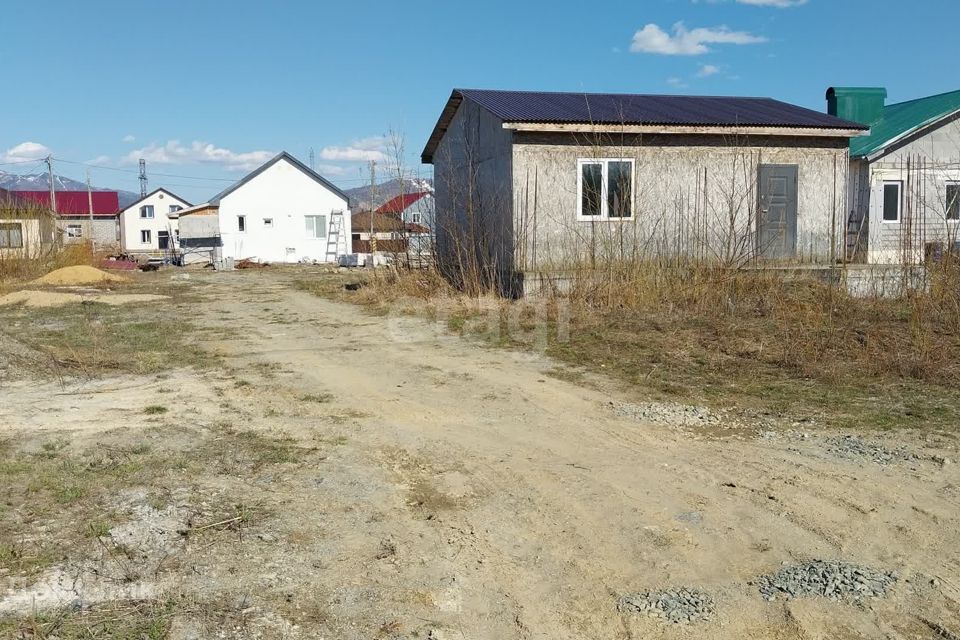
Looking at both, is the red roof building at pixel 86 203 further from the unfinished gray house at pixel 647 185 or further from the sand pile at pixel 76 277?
the unfinished gray house at pixel 647 185

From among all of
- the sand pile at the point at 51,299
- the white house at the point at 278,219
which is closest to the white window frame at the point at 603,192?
the sand pile at the point at 51,299

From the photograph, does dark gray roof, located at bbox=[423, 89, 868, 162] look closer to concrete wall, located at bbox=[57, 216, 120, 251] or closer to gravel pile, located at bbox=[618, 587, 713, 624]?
gravel pile, located at bbox=[618, 587, 713, 624]

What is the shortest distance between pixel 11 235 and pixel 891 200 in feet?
85.2

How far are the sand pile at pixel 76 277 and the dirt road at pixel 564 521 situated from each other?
1918 centimetres

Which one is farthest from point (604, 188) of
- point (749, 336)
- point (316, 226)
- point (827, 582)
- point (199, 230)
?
point (199, 230)

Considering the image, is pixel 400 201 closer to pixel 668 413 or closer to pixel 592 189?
pixel 592 189

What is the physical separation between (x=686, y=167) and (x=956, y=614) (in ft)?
41.0

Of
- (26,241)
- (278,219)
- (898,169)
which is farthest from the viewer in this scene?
(278,219)

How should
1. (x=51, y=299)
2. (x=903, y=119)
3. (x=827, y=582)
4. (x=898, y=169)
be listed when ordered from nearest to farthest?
1. (x=827, y=582)
2. (x=51, y=299)
3. (x=898, y=169)
4. (x=903, y=119)

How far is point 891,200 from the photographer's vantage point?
20.5m

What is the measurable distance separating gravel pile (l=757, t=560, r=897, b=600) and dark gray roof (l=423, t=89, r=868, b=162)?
1125 centimetres

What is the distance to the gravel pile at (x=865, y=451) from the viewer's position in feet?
17.6

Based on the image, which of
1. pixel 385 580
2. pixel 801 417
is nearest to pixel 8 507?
pixel 385 580

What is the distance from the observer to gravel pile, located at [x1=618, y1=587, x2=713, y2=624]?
11.0 feet
